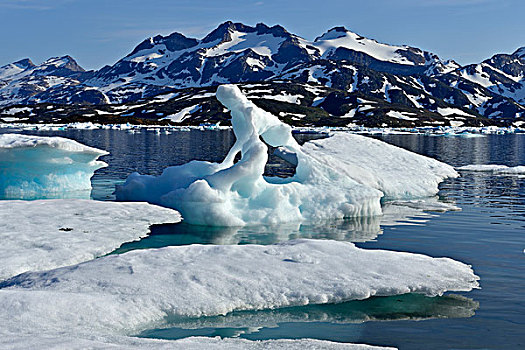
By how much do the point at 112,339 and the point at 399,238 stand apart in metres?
10.8

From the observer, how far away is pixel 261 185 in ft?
59.2

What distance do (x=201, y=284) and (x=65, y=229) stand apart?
631cm

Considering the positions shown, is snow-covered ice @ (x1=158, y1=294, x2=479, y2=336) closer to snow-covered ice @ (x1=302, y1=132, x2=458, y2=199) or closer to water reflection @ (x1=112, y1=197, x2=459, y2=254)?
water reflection @ (x1=112, y1=197, x2=459, y2=254)

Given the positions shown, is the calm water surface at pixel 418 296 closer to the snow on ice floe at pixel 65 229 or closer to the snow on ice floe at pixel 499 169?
the snow on ice floe at pixel 65 229

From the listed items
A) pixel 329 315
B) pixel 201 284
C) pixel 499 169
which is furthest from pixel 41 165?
pixel 499 169

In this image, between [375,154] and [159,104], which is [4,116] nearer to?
[159,104]

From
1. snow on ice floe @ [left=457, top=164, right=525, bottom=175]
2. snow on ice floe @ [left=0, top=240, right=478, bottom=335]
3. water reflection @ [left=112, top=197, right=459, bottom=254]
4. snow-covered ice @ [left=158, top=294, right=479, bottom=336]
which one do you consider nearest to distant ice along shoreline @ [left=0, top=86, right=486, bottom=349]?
snow on ice floe @ [left=0, top=240, right=478, bottom=335]

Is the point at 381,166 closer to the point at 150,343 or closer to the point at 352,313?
the point at 352,313

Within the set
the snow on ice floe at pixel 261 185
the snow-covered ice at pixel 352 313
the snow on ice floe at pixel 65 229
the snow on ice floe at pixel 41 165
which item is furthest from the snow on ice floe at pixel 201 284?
the snow on ice floe at pixel 41 165

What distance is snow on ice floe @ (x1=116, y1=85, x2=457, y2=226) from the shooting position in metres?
17.0

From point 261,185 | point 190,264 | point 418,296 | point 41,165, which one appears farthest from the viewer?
point 41,165

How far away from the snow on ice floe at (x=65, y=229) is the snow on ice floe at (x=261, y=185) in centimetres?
135

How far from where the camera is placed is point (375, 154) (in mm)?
A: 25859

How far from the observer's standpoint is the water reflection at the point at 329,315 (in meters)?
8.04
